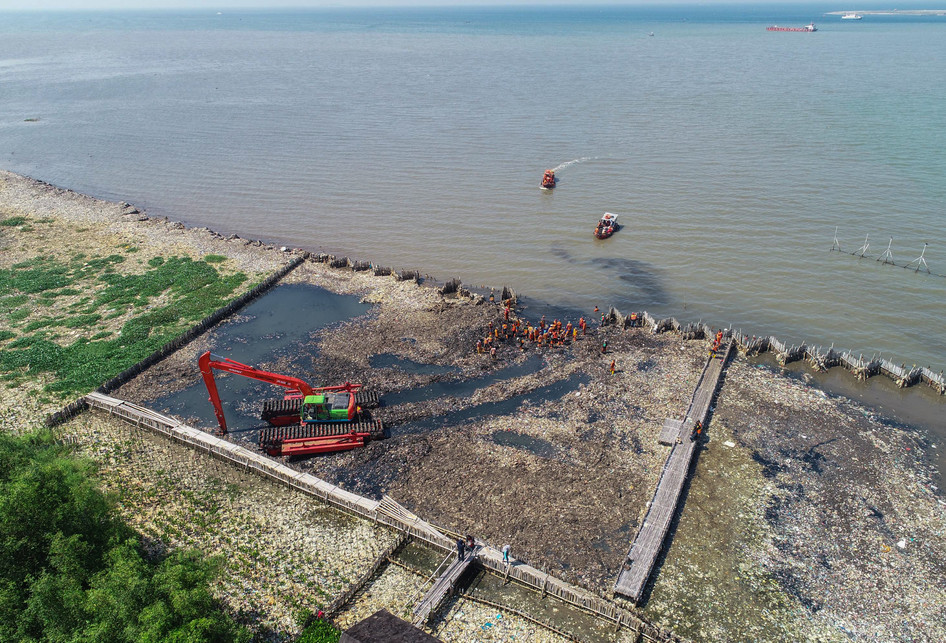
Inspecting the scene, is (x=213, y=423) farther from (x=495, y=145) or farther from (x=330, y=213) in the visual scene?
(x=495, y=145)

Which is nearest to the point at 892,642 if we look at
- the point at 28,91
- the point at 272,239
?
the point at 272,239

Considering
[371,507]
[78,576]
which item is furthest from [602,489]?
[78,576]

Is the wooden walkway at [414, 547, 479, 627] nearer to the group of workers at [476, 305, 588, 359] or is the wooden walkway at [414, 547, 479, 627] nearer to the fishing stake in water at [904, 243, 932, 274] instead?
the group of workers at [476, 305, 588, 359]

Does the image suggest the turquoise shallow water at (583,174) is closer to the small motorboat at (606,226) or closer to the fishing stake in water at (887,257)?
the fishing stake in water at (887,257)

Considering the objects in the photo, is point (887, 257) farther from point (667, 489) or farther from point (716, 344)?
point (667, 489)

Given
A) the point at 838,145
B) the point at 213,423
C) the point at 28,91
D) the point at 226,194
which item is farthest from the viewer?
the point at 28,91

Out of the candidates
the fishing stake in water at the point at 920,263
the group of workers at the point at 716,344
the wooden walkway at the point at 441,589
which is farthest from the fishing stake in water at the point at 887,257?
the wooden walkway at the point at 441,589

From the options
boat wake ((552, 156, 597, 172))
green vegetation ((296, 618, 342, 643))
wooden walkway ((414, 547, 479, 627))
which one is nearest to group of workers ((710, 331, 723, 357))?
wooden walkway ((414, 547, 479, 627))
